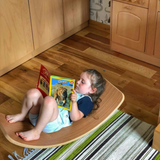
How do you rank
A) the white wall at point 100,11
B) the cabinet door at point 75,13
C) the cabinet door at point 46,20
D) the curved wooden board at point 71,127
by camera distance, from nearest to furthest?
the curved wooden board at point 71,127 < the cabinet door at point 46,20 < the cabinet door at point 75,13 < the white wall at point 100,11

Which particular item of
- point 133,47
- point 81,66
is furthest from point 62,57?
point 133,47

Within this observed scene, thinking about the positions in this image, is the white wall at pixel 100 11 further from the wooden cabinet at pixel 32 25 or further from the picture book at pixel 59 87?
the picture book at pixel 59 87

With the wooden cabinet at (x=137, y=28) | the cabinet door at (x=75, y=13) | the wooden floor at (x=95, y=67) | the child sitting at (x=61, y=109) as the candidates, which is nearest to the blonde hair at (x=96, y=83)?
the child sitting at (x=61, y=109)

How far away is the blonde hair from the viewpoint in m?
1.71

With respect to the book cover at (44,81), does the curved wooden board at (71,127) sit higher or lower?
lower

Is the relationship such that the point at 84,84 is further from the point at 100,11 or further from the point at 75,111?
the point at 100,11

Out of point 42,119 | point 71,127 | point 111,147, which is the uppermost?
point 42,119

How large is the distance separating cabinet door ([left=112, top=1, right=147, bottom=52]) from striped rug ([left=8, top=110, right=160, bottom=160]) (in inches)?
37.2

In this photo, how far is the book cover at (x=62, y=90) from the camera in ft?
5.48

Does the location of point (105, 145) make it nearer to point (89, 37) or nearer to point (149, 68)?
point (149, 68)

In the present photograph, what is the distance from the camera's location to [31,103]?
1718 mm

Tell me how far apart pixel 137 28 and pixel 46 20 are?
0.92 m

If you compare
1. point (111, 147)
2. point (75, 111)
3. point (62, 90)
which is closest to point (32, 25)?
point (62, 90)

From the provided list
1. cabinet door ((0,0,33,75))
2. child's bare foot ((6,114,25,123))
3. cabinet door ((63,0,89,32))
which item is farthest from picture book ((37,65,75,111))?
cabinet door ((63,0,89,32))
